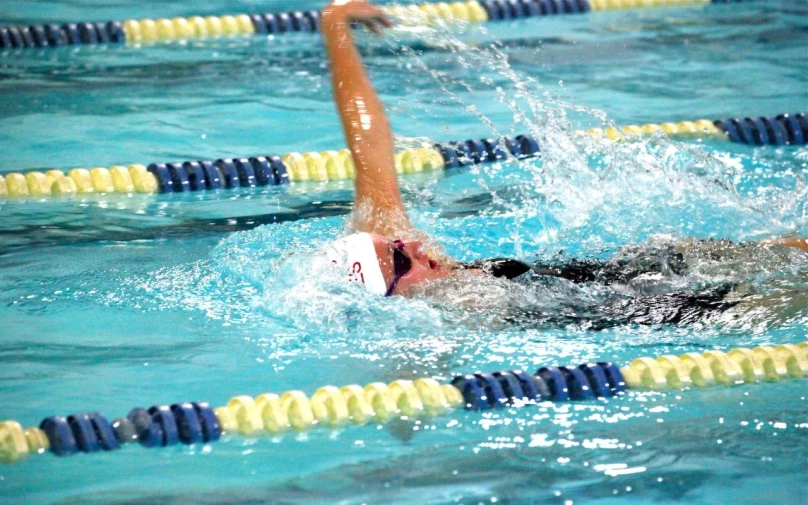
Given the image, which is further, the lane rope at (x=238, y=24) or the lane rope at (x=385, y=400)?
the lane rope at (x=238, y=24)

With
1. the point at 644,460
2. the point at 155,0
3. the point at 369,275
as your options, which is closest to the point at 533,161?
the point at 369,275

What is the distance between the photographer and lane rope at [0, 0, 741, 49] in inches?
274

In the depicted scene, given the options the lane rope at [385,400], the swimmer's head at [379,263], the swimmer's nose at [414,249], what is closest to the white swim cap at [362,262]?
the swimmer's head at [379,263]

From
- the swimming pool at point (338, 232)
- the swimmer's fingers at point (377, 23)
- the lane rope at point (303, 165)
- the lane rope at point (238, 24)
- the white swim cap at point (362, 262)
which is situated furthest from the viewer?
the lane rope at point (238, 24)

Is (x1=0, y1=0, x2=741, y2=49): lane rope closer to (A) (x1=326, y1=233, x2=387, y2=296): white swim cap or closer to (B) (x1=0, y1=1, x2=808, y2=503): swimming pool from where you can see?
(B) (x1=0, y1=1, x2=808, y2=503): swimming pool

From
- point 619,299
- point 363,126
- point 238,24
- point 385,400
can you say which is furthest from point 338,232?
point 238,24

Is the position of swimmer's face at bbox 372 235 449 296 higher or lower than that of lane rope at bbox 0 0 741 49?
lower

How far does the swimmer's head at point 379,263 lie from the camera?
3250mm

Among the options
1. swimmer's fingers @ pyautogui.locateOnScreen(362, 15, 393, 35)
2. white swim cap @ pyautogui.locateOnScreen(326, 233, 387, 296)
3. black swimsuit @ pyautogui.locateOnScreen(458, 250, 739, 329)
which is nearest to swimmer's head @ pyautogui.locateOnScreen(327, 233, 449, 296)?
white swim cap @ pyautogui.locateOnScreen(326, 233, 387, 296)

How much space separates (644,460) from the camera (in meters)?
2.73

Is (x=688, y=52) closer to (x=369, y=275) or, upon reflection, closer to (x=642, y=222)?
(x=642, y=222)

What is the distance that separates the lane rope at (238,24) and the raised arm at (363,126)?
2864mm

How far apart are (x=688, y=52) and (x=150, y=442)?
5201mm

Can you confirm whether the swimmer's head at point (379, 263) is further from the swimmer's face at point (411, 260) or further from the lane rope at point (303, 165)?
the lane rope at point (303, 165)
